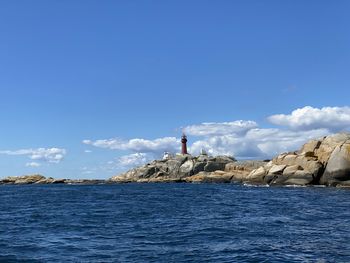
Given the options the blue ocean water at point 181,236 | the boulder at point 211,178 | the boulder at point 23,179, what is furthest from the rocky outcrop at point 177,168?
the blue ocean water at point 181,236

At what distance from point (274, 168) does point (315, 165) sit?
39.5ft

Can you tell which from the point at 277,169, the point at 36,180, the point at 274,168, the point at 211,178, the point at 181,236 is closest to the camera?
the point at 181,236

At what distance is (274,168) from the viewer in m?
92.4

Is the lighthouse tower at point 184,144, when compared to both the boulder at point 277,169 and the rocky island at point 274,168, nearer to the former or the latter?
the rocky island at point 274,168

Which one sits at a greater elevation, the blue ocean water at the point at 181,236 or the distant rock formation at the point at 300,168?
the distant rock formation at the point at 300,168

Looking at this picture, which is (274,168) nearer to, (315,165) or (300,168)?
(300,168)

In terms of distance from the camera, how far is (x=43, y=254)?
21922mm

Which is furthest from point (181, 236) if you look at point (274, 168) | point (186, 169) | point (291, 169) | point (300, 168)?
point (186, 169)

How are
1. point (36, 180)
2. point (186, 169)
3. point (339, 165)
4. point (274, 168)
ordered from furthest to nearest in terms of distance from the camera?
→ point (36, 180) < point (186, 169) < point (274, 168) < point (339, 165)

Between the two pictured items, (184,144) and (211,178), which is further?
(184,144)

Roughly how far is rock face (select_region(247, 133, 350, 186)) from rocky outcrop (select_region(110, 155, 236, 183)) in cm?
4121

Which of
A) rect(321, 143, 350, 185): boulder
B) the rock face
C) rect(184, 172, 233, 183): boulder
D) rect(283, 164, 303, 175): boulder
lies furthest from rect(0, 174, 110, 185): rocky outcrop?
rect(321, 143, 350, 185): boulder

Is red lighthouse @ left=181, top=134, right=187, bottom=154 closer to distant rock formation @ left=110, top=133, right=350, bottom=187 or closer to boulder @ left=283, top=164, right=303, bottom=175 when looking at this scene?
distant rock formation @ left=110, top=133, right=350, bottom=187

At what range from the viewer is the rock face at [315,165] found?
75.9 meters
